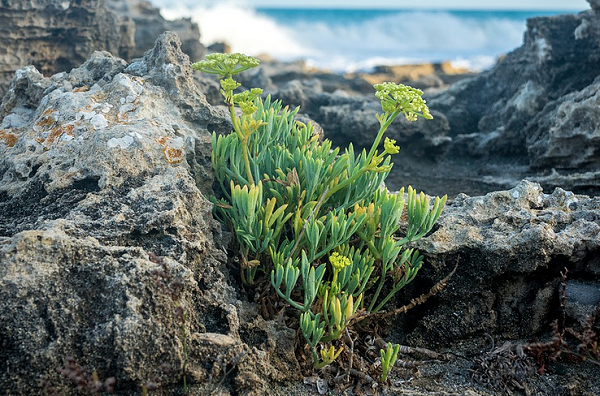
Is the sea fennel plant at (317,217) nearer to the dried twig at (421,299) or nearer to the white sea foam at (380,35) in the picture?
the dried twig at (421,299)

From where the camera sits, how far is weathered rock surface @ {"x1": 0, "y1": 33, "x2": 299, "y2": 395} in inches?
123

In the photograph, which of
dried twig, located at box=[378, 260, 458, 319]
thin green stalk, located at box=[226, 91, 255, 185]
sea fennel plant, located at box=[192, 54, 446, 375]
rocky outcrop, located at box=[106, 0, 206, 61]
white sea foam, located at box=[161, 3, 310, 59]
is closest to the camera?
sea fennel plant, located at box=[192, 54, 446, 375]

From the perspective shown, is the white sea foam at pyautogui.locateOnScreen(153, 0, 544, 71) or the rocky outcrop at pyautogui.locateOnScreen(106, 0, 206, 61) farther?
the white sea foam at pyautogui.locateOnScreen(153, 0, 544, 71)

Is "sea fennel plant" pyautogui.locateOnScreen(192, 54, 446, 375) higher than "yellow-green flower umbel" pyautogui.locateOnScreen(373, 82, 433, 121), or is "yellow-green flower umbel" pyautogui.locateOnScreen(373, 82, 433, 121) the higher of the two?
"yellow-green flower umbel" pyautogui.locateOnScreen(373, 82, 433, 121)

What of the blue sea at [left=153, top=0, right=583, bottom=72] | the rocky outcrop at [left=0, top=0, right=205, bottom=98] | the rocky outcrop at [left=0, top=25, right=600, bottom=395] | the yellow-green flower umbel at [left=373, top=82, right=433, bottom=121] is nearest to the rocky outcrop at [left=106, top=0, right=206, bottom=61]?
the rocky outcrop at [left=0, top=0, right=205, bottom=98]

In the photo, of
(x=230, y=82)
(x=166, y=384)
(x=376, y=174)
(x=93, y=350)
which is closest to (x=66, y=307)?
(x=93, y=350)

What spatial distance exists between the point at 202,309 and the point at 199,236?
1.35ft

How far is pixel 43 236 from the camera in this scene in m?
3.25

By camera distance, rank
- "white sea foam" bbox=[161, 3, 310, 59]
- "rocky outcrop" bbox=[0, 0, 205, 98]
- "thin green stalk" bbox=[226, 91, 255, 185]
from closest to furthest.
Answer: "thin green stalk" bbox=[226, 91, 255, 185] < "rocky outcrop" bbox=[0, 0, 205, 98] < "white sea foam" bbox=[161, 3, 310, 59]

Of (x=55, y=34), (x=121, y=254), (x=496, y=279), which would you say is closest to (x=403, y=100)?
(x=496, y=279)

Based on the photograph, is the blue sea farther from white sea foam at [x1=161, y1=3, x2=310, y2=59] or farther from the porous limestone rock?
the porous limestone rock

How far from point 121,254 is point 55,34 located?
20.4ft

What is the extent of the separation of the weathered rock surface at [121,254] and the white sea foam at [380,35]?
49824 mm

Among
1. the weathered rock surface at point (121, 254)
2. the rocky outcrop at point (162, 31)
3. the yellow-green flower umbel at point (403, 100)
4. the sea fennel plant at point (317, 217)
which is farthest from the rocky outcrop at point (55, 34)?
the yellow-green flower umbel at point (403, 100)
